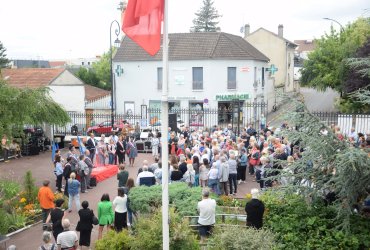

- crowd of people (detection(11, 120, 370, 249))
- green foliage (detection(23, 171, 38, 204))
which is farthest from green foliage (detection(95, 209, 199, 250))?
green foliage (detection(23, 171, 38, 204))

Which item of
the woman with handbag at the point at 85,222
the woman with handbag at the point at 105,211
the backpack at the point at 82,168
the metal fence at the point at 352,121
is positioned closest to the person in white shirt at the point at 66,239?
the woman with handbag at the point at 85,222

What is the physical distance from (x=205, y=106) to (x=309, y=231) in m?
27.4

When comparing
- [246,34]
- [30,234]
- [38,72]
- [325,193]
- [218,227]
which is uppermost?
[246,34]

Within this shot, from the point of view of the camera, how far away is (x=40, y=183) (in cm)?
1775

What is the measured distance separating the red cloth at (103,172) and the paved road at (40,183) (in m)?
0.21

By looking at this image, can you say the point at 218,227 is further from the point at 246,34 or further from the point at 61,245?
the point at 246,34

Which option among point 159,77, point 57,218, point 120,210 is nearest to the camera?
point 57,218

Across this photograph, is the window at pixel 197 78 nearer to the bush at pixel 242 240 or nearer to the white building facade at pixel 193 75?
the white building facade at pixel 193 75

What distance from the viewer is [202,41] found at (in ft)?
128

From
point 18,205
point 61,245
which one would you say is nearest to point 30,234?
point 18,205

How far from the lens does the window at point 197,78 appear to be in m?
37.4

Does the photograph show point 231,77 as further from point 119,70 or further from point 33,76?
point 33,76

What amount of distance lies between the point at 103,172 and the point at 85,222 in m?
7.62

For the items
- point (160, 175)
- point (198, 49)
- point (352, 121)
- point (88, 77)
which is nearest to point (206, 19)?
point (88, 77)
